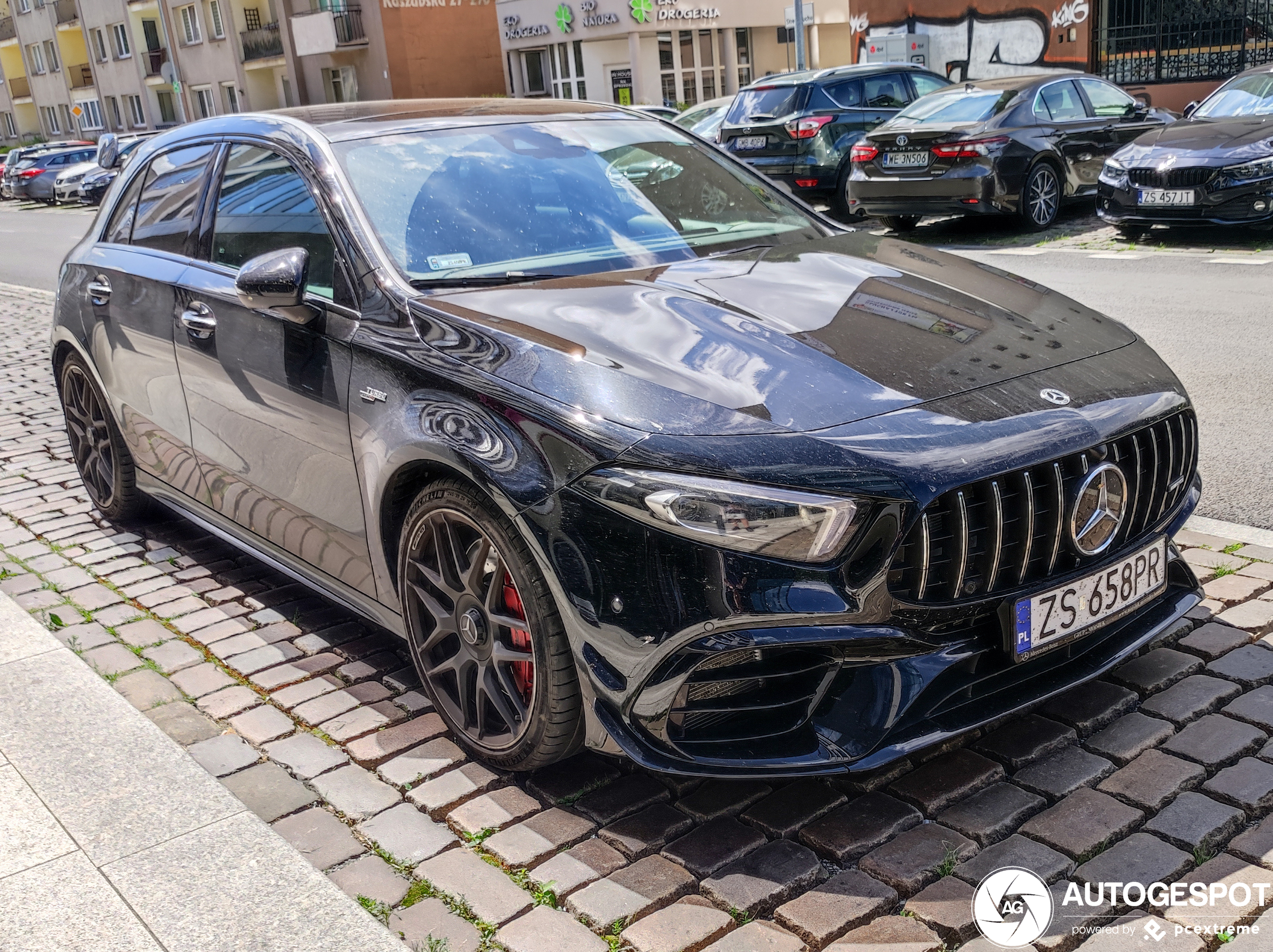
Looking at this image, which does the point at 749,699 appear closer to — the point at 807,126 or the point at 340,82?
the point at 807,126

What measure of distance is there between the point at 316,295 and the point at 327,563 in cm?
82

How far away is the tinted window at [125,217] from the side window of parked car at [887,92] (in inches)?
439

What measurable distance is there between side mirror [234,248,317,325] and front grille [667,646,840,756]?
1659 millimetres

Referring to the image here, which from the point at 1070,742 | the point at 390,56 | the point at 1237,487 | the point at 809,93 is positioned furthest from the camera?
the point at 390,56

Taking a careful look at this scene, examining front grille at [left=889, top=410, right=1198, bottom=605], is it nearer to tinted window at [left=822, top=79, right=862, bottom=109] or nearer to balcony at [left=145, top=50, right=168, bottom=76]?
tinted window at [left=822, top=79, right=862, bottom=109]

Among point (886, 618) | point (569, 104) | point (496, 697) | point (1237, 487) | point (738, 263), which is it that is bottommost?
point (1237, 487)

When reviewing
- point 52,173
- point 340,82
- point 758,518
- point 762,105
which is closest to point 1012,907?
point 758,518

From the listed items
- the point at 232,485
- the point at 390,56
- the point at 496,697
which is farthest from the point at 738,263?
the point at 390,56

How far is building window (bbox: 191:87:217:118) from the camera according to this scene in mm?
52250

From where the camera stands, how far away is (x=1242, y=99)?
461 inches

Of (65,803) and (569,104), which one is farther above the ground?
(569,104)

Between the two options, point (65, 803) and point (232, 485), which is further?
point (232, 485)

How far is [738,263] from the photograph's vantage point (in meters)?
3.67

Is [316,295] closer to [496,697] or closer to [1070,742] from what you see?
[496,697]
